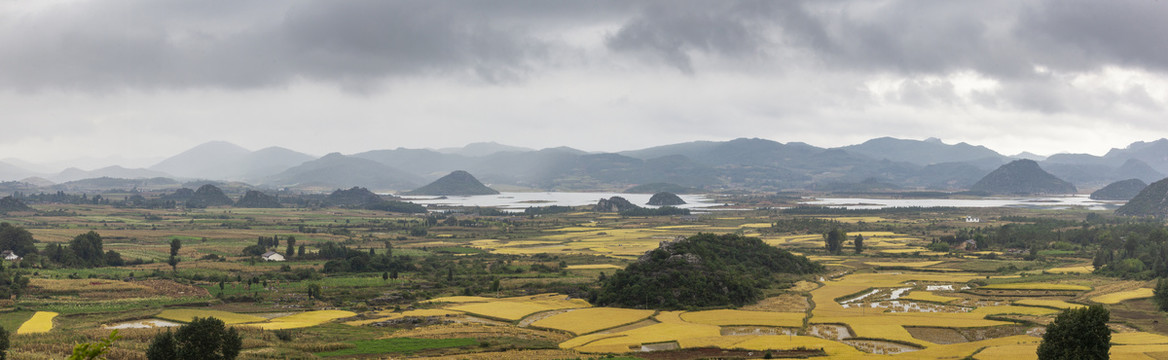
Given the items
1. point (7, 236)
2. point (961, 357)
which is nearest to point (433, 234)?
point (7, 236)

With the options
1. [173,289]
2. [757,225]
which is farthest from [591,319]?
[757,225]

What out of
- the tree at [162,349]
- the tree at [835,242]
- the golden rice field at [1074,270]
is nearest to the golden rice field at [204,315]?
the tree at [162,349]

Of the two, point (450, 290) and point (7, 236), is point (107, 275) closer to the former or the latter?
point (7, 236)

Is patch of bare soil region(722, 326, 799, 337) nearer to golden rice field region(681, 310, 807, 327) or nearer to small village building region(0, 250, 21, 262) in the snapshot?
golden rice field region(681, 310, 807, 327)

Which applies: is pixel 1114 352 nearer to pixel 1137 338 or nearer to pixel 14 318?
pixel 1137 338

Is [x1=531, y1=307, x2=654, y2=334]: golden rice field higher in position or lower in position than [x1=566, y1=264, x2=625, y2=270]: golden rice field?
lower

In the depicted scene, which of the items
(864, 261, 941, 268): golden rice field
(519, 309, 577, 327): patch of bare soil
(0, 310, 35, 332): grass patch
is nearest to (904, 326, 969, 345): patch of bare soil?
(519, 309, 577, 327): patch of bare soil

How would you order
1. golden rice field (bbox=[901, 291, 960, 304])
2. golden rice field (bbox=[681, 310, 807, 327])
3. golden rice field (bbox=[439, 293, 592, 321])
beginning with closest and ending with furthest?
golden rice field (bbox=[681, 310, 807, 327]) → golden rice field (bbox=[439, 293, 592, 321]) → golden rice field (bbox=[901, 291, 960, 304])
